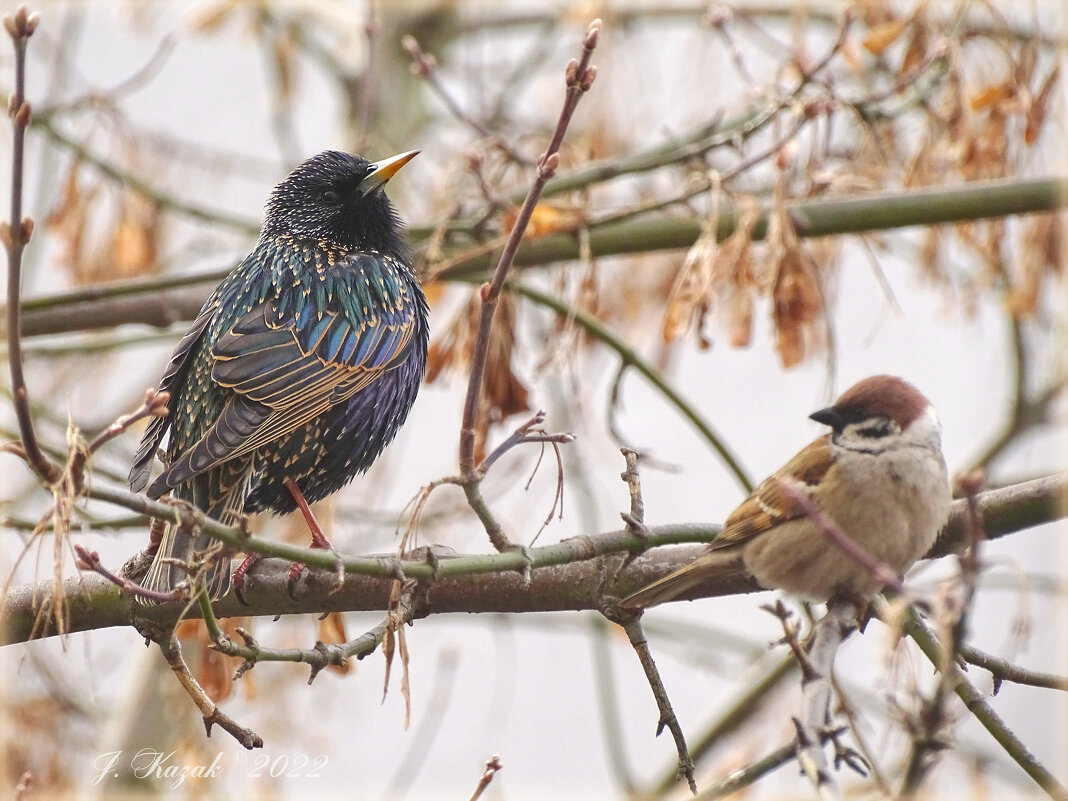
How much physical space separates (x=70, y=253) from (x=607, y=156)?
194 centimetres

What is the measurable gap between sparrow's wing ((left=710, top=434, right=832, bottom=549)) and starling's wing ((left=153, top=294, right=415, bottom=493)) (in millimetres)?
1046

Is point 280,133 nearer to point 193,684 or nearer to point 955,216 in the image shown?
point 955,216

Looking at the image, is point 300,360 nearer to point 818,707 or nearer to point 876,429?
point 876,429

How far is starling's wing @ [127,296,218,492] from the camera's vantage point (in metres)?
2.85

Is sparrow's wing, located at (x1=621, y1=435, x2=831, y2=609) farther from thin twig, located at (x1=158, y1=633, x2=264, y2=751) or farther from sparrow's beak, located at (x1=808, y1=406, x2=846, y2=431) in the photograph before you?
thin twig, located at (x1=158, y1=633, x2=264, y2=751)

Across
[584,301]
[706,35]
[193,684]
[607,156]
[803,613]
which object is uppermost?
[706,35]

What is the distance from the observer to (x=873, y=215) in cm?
339

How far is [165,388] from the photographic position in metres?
3.16

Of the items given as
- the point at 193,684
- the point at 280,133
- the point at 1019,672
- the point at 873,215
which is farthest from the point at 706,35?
the point at 193,684

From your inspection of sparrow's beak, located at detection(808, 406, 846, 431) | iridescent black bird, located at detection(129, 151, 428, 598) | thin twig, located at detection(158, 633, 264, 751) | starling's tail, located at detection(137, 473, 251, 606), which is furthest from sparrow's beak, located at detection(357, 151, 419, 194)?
thin twig, located at detection(158, 633, 264, 751)

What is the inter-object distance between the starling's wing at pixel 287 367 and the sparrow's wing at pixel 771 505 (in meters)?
1.05

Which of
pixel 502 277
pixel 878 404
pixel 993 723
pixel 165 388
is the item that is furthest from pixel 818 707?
pixel 165 388

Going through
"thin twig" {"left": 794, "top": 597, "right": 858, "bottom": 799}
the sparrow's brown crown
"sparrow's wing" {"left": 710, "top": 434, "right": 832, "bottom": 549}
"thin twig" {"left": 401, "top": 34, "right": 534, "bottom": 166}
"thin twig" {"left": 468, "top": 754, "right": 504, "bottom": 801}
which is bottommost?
"thin twig" {"left": 468, "top": 754, "right": 504, "bottom": 801}

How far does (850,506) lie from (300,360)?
54.0 inches
